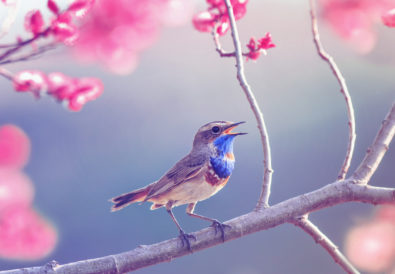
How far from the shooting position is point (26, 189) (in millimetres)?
1422

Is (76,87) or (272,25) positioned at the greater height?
(272,25)

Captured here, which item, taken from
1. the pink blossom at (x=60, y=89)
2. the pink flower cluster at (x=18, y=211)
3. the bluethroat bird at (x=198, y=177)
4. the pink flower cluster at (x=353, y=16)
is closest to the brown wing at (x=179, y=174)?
the bluethroat bird at (x=198, y=177)

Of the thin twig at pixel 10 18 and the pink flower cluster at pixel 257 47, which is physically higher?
the thin twig at pixel 10 18

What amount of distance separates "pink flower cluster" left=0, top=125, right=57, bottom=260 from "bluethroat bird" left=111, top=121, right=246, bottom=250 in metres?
0.26

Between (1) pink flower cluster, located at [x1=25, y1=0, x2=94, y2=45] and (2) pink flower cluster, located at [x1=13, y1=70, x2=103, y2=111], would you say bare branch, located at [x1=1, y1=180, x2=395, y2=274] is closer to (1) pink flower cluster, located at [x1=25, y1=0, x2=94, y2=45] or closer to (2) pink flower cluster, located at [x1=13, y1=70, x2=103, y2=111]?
(2) pink flower cluster, located at [x1=13, y1=70, x2=103, y2=111]

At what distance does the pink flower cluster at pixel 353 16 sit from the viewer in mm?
1610

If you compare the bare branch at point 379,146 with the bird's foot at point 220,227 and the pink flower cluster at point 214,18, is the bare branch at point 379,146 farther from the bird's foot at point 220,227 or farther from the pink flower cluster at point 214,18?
the pink flower cluster at point 214,18

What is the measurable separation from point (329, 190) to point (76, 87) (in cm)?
64

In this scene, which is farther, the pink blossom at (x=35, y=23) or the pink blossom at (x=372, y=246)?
the pink blossom at (x=372, y=246)

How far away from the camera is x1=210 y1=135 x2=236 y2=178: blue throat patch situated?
4.48 ft

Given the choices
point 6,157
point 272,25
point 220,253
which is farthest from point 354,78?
point 6,157

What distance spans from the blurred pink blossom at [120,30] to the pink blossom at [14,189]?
1.33ft

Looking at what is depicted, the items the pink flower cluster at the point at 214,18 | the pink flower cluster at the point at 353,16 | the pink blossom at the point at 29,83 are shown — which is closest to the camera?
the pink blossom at the point at 29,83

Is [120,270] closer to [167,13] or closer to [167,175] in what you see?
[167,175]
